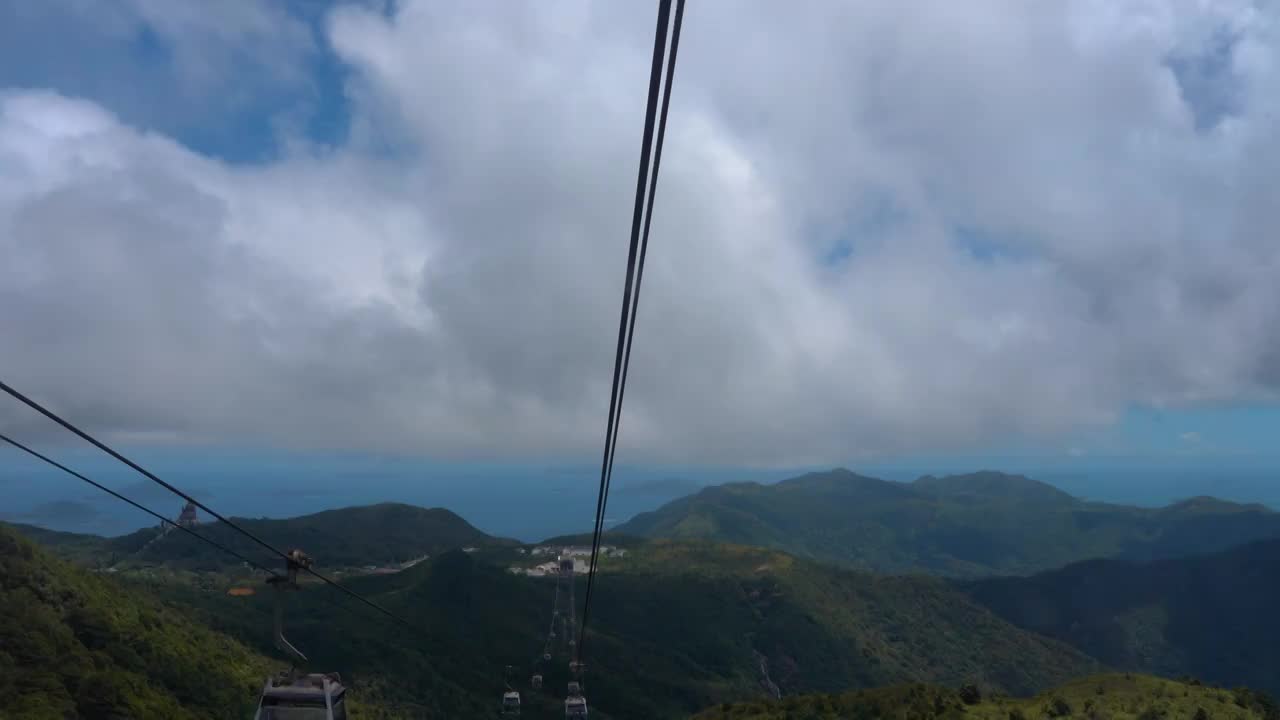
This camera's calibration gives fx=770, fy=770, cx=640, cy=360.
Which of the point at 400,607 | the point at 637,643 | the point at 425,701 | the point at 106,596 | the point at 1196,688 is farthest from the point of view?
the point at 637,643

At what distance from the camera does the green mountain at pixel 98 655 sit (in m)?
70.4

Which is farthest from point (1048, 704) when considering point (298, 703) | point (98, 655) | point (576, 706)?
point (98, 655)

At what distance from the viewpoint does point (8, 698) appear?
66.4 m

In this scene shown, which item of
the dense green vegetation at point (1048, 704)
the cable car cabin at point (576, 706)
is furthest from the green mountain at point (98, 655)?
the dense green vegetation at point (1048, 704)

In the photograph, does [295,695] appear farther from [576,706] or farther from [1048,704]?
[1048,704]

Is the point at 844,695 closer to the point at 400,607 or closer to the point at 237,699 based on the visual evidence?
the point at 237,699

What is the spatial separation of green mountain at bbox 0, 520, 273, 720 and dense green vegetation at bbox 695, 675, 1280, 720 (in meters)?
57.5

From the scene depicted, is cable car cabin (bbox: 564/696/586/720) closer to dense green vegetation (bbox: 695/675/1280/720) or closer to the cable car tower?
the cable car tower

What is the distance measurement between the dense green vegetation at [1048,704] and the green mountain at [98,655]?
57469 mm

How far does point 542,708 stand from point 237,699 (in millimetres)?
53839

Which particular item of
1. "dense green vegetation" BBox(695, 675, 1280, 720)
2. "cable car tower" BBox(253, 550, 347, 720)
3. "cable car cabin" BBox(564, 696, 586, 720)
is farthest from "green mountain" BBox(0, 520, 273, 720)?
"cable car tower" BBox(253, 550, 347, 720)

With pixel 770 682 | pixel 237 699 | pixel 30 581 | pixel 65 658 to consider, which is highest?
pixel 30 581

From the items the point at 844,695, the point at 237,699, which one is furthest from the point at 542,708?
the point at 844,695

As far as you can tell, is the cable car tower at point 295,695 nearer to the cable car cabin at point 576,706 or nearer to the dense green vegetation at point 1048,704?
the cable car cabin at point 576,706
